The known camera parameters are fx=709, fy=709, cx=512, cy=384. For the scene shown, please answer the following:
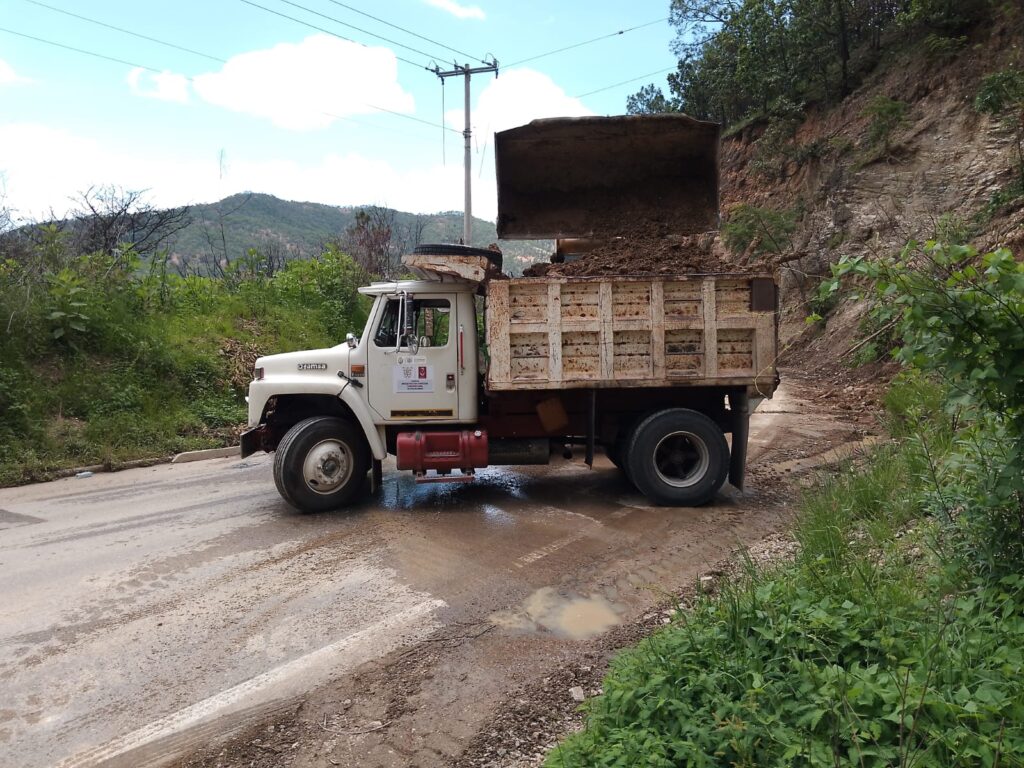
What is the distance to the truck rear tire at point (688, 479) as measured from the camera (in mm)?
6723

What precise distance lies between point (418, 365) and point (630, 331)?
205cm

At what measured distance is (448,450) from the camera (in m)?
6.86

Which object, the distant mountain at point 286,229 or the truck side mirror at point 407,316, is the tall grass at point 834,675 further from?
the distant mountain at point 286,229

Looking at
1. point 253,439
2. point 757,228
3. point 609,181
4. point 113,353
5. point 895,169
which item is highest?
point 895,169

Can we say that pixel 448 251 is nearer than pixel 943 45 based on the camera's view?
Yes

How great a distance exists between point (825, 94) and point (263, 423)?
1935cm

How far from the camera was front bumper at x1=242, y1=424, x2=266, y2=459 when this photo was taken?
689 cm

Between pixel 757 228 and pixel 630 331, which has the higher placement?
pixel 757 228

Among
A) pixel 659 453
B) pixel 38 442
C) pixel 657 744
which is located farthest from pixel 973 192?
pixel 38 442

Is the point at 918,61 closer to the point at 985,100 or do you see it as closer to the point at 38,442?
the point at 985,100

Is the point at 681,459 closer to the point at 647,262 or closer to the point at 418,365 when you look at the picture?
the point at 647,262

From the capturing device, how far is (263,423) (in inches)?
277

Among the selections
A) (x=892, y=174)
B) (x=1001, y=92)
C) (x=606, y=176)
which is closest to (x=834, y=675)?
(x=606, y=176)

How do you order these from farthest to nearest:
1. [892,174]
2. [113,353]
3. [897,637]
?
[892,174] < [113,353] < [897,637]
